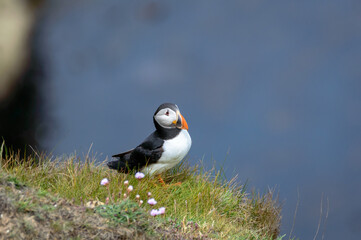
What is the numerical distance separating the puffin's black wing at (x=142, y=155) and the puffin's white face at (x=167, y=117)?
201 millimetres

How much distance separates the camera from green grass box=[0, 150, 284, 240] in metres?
4.73

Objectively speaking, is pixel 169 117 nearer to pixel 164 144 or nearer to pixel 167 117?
pixel 167 117

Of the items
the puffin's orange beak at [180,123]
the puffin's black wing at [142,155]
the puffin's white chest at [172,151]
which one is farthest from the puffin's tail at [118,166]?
the puffin's orange beak at [180,123]

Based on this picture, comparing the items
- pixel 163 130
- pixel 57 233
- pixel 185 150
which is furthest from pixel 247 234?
pixel 57 233

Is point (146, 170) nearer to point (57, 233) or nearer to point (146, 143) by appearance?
point (146, 143)

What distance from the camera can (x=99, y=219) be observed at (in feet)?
11.2

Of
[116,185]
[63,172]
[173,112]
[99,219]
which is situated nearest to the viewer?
[99,219]

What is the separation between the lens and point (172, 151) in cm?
533

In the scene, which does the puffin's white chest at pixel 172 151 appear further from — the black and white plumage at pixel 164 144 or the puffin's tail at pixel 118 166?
the puffin's tail at pixel 118 166

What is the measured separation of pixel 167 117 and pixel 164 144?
313 millimetres

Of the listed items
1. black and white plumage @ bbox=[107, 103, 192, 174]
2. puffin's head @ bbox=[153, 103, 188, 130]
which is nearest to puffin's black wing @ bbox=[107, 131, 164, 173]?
black and white plumage @ bbox=[107, 103, 192, 174]

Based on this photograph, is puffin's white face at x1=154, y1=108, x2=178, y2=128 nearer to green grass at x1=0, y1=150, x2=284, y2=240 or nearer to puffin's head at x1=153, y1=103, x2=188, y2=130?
puffin's head at x1=153, y1=103, x2=188, y2=130

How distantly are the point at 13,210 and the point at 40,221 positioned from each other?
0.19 meters

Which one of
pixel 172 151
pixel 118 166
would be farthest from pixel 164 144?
pixel 118 166
